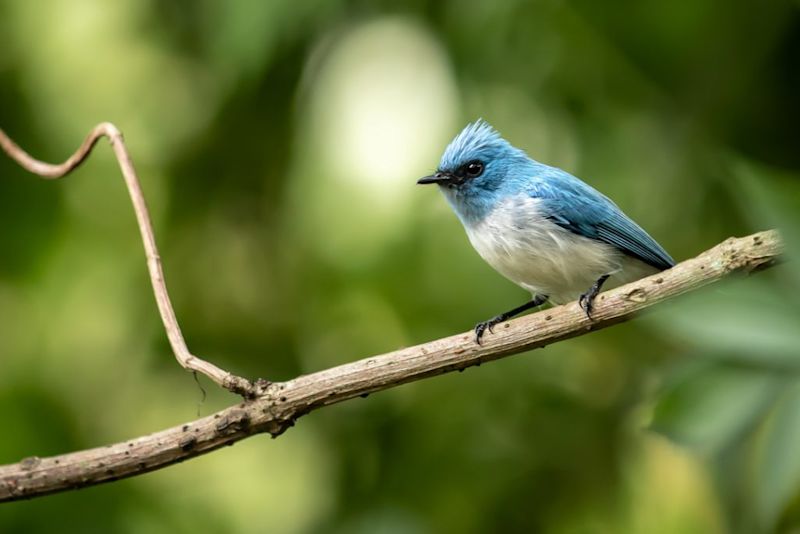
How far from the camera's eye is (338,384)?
2.59m

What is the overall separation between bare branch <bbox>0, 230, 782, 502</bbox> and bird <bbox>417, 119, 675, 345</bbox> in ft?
2.95

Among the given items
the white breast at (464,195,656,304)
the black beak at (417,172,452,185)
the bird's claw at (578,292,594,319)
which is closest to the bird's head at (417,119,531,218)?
the black beak at (417,172,452,185)

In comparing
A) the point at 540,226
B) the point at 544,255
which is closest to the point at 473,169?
the point at 540,226

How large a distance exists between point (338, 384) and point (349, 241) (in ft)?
5.64

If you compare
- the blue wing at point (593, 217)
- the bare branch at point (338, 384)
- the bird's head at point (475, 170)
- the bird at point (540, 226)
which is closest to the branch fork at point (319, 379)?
the bare branch at point (338, 384)

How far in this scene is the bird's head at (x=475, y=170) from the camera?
3957 millimetres

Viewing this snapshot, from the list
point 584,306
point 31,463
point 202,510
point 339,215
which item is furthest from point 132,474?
point 339,215

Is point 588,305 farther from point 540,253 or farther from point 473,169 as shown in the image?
point 473,169

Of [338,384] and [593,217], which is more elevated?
[593,217]

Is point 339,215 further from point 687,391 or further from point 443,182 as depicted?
point 687,391

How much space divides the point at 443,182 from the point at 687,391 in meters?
2.56

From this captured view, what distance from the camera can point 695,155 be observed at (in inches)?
176

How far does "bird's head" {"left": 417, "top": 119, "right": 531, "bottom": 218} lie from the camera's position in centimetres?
396

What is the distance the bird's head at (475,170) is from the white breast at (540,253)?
130mm
